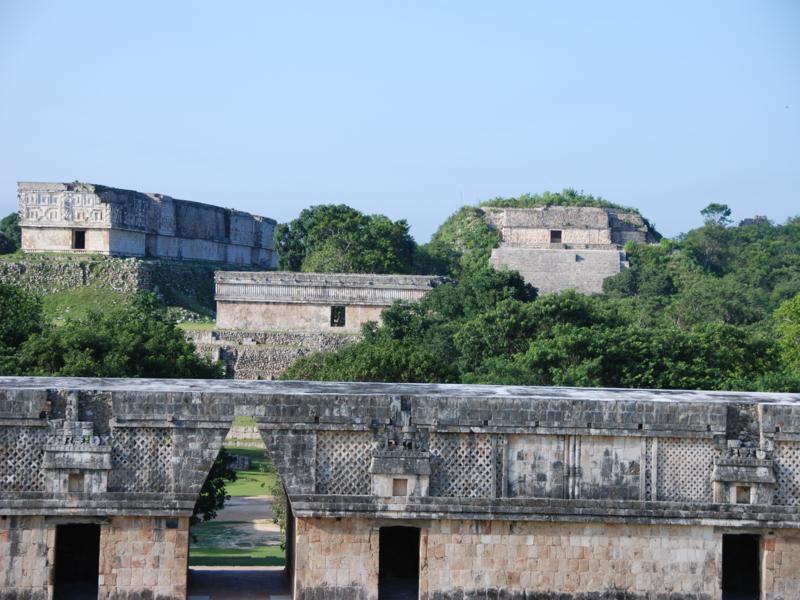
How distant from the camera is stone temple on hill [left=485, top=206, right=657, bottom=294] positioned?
55.8 meters

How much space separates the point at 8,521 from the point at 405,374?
1433 centimetres

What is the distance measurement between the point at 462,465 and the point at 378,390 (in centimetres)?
132

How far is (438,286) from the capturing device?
133 feet

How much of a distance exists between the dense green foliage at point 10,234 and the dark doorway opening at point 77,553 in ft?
128

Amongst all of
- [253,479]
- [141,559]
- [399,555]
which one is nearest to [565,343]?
[253,479]

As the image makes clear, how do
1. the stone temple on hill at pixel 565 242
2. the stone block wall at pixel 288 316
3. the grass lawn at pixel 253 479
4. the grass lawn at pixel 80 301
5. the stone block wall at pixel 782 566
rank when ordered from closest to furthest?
the stone block wall at pixel 782 566 < the grass lawn at pixel 253 479 < the stone block wall at pixel 288 316 < the grass lawn at pixel 80 301 < the stone temple on hill at pixel 565 242

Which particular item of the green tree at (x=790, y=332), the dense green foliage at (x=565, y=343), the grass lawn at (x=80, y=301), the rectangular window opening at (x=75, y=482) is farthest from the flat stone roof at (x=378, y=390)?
the grass lawn at (x=80, y=301)

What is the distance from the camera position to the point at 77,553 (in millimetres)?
14594

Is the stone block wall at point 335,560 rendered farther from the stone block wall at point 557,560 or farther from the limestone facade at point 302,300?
the limestone facade at point 302,300

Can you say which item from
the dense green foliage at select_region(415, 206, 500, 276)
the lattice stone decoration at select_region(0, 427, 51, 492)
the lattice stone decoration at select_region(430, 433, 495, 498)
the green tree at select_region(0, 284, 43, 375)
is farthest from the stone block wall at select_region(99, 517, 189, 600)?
the dense green foliage at select_region(415, 206, 500, 276)

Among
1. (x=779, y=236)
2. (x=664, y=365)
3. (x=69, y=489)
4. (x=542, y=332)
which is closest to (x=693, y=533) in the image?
(x=69, y=489)

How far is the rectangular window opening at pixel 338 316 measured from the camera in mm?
41062

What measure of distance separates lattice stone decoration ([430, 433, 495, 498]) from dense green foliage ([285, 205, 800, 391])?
11.1 m

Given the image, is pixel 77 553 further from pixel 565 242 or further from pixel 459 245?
pixel 459 245
